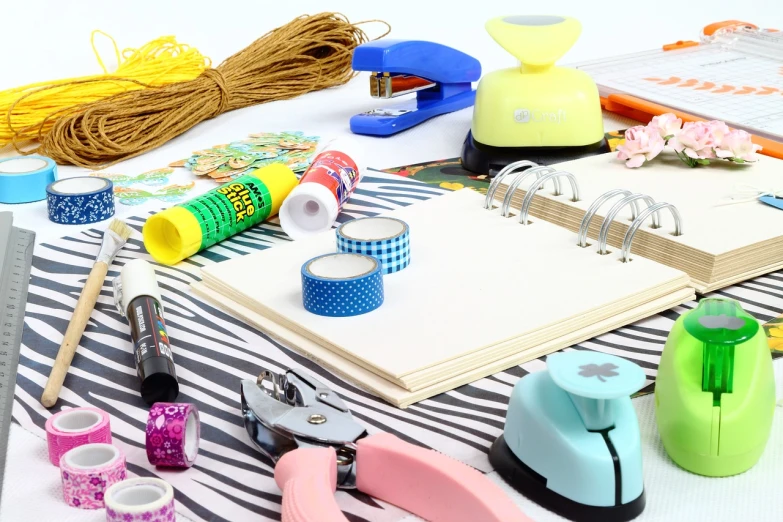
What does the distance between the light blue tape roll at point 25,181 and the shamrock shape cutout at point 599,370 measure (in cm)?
89

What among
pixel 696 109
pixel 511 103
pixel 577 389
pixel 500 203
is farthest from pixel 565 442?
pixel 696 109

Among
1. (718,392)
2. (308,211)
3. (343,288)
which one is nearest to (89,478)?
(343,288)

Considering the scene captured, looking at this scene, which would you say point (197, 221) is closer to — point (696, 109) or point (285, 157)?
point (285, 157)

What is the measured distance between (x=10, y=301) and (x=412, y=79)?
2.74 ft

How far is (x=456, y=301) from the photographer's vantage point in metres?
0.88

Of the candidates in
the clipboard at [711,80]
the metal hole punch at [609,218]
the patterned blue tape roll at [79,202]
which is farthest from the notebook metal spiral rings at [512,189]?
the patterned blue tape roll at [79,202]

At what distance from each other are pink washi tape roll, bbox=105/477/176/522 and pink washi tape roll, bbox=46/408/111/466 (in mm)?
88

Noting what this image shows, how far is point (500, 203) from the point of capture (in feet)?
3.71

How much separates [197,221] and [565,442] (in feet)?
1.86

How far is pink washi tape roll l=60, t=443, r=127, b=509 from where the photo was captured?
0.64 metres

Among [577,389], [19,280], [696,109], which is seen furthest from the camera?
[696,109]

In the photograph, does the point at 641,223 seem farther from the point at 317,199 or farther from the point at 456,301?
the point at 317,199

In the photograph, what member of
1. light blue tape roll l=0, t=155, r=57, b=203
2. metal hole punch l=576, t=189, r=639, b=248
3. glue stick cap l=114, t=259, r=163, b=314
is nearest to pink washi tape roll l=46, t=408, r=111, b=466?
glue stick cap l=114, t=259, r=163, b=314

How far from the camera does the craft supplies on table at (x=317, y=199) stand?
1.10 meters
